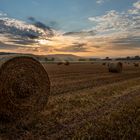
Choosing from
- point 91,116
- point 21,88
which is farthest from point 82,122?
point 21,88

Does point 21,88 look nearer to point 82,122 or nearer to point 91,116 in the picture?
point 82,122

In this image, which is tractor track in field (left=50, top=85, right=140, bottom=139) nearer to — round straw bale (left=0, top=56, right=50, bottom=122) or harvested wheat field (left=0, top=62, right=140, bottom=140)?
harvested wheat field (left=0, top=62, right=140, bottom=140)

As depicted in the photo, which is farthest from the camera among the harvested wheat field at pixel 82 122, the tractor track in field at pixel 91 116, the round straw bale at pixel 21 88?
the round straw bale at pixel 21 88

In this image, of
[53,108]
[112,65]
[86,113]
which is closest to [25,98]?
[53,108]

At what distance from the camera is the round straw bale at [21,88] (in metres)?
7.08

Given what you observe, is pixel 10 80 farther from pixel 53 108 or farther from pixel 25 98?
pixel 53 108

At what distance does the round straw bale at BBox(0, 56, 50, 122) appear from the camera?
23.2 feet

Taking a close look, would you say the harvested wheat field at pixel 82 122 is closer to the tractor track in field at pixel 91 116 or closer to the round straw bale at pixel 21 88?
the tractor track in field at pixel 91 116

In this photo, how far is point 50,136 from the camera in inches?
240

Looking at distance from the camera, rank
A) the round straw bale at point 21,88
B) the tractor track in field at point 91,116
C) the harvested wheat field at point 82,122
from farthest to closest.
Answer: the round straw bale at point 21,88, the tractor track in field at point 91,116, the harvested wheat field at point 82,122

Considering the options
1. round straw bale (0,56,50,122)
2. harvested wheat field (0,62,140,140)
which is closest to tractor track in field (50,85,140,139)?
harvested wheat field (0,62,140,140)

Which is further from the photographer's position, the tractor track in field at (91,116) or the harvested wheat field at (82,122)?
the tractor track in field at (91,116)

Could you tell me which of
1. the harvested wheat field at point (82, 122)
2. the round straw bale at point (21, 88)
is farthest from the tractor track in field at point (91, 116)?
the round straw bale at point (21, 88)

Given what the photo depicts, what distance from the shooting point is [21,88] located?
24.4 ft
